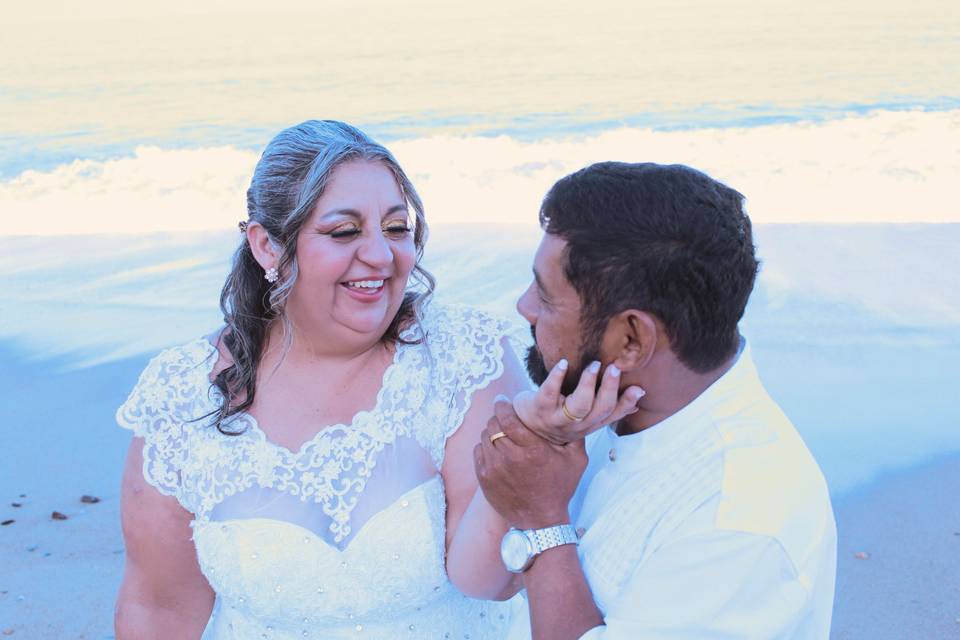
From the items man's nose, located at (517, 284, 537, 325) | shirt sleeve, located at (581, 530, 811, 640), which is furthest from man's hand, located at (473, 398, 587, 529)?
shirt sleeve, located at (581, 530, 811, 640)

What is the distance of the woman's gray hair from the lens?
9.91ft

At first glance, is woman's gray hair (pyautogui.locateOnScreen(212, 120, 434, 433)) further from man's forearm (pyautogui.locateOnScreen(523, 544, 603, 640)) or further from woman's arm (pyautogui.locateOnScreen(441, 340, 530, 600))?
man's forearm (pyautogui.locateOnScreen(523, 544, 603, 640))

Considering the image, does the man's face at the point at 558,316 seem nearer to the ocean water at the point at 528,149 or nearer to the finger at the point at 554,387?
the finger at the point at 554,387

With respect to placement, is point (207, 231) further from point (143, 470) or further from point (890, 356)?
point (143, 470)

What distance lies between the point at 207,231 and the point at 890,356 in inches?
307

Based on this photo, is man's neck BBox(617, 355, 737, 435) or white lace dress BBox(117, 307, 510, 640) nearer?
man's neck BBox(617, 355, 737, 435)

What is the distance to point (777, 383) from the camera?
6863mm

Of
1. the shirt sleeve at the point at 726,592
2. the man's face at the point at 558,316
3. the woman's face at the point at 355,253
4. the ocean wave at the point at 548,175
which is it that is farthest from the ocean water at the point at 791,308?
the shirt sleeve at the point at 726,592

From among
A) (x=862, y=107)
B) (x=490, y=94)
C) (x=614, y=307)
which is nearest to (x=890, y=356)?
(x=614, y=307)

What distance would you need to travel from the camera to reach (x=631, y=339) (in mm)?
2262

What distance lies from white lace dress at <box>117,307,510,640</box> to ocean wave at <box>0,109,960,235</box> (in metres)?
8.42

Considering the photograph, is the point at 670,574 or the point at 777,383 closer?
the point at 670,574

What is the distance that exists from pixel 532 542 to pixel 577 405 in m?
0.38

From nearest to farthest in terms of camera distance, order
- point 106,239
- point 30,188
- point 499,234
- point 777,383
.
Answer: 1. point 777,383
2. point 499,234
3. point 106,239
4. point 30,188
